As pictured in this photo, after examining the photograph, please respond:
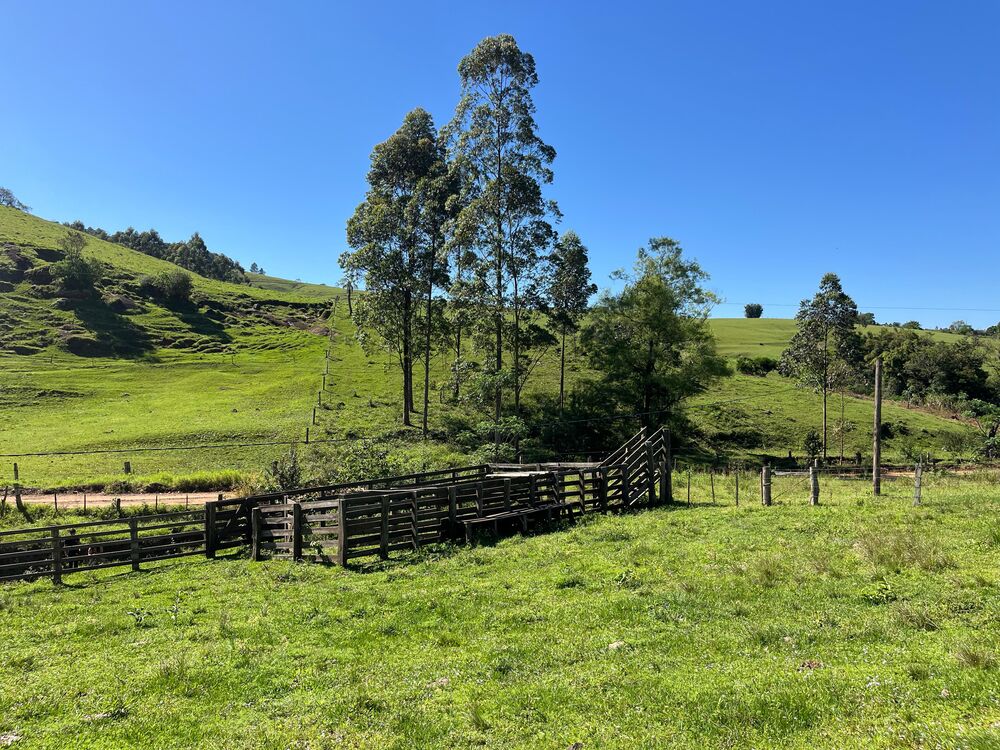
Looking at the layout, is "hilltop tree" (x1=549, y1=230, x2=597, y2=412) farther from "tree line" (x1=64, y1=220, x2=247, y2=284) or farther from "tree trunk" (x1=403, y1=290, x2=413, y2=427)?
"tree line" (x1=64, y1=220, x2=247, y2=284)

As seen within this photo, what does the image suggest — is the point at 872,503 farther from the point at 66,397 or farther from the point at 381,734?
the point at 66,397

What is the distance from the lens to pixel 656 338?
4297 centimetres

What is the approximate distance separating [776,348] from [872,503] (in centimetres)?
7964

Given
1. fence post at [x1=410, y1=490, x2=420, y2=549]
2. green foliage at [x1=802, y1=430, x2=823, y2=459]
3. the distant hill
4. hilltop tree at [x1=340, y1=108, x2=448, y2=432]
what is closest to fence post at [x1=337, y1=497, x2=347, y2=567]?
fence post at [x1=410, y1=490, x2=420, y2=549]

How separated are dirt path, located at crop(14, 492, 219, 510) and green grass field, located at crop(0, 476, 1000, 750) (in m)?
15.0

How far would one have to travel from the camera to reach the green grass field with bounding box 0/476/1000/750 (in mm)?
5723

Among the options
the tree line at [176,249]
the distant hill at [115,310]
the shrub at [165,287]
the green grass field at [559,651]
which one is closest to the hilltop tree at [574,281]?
the green grass field at [559,651]

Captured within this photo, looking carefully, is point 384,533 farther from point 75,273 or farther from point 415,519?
point 75,273

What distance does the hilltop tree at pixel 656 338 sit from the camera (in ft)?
139

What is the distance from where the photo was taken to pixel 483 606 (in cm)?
1037

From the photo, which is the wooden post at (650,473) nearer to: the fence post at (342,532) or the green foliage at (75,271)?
the fence post at (342,532)

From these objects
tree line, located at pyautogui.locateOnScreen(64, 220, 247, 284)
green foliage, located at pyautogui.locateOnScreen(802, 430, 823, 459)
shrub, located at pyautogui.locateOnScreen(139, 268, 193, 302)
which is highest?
tree line, located at pyautogui.locateOnScreen(64, 220, 247, 284)

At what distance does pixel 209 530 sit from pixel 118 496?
15866 mm

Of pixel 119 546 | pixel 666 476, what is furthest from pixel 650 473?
pixel 119 546
